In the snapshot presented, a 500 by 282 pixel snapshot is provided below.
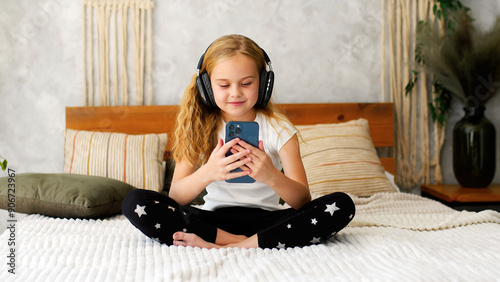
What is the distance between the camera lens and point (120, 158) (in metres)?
1.96

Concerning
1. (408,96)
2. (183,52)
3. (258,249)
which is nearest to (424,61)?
(408,96)

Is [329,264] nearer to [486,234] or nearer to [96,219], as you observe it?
[486,234]

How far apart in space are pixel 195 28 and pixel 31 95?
92 centimetres

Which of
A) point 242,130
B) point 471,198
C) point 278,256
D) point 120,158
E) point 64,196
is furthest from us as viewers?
point 471,198

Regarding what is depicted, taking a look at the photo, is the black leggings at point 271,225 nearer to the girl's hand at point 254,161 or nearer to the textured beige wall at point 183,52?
the girl's hand at point 254,161

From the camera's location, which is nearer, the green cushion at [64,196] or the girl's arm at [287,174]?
the girl's arm at [287,174]

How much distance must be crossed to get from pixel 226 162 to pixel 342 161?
996mm

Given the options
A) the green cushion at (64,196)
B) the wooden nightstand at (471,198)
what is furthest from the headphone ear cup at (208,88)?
the wooden nightstand at (471,198)

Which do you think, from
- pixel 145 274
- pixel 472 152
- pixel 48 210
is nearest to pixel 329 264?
pixel 145 274

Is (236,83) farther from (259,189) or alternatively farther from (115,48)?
(115,48)

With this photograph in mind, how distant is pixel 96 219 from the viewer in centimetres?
155

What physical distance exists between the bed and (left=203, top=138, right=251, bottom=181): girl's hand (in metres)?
0.19

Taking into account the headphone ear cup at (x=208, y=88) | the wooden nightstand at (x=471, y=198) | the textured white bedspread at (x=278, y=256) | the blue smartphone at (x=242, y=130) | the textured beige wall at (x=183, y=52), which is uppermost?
the textured beige wall at (x=183, y=52)

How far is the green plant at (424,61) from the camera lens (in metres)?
2.39
